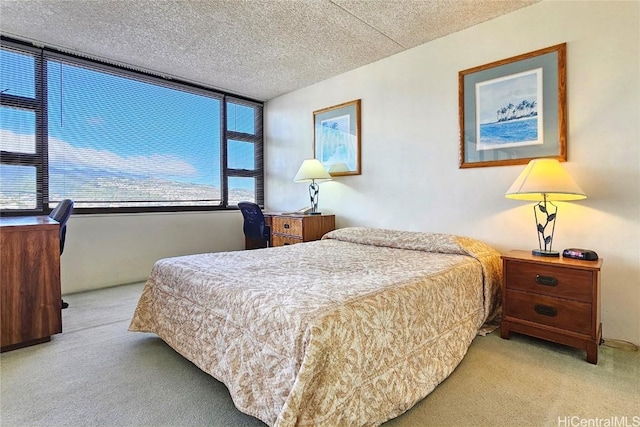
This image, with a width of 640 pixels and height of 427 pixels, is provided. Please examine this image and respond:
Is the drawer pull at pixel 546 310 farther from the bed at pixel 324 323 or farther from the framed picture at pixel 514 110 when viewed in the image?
the framed picture at pixel 514 110

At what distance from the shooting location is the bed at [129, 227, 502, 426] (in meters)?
1.18

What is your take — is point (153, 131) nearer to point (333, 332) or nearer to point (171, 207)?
point (171, 207)

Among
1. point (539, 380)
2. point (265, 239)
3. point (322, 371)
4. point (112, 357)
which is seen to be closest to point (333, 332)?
point (322, 371)

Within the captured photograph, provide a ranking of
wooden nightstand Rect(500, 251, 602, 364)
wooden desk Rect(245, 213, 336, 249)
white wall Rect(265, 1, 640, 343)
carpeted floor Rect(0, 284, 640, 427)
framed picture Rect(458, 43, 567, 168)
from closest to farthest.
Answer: carpeted floor Rect(0, 284, 640, 427)
wooden nightstand Rect(500, 251, 602, 364)
white wall Rect(265, 1, 640, 343)
framed picture Rect(458, 43, 567, 168)
wooden desk Rect(245, 213, 336, 249)

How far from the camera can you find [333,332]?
1.20 metres

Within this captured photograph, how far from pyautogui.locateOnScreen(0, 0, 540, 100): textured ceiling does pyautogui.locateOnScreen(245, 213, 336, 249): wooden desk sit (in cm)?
169

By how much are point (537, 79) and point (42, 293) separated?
3.84 meters

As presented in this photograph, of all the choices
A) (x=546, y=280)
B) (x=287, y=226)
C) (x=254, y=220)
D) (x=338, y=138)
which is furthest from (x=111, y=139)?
(x=546, y=280)

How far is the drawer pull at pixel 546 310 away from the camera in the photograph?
204 centimetres

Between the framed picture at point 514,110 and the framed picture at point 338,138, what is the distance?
1190 millimetres

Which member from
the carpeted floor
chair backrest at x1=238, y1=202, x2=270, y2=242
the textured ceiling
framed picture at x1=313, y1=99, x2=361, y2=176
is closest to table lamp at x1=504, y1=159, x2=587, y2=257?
the carpeted floor

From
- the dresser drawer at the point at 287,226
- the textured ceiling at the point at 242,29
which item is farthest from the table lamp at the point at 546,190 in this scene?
the dresser drawer at the point at 287,226

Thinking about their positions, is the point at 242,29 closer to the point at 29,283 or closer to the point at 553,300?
the point at 29,283

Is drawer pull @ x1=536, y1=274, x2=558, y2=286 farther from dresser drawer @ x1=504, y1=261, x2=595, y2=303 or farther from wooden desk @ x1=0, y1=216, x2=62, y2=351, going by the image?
wooden desk @ x1=0, y1=216, x2=62, y2=351
